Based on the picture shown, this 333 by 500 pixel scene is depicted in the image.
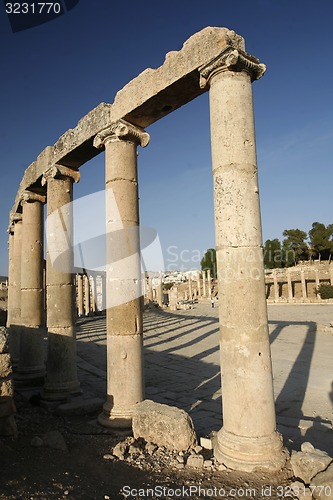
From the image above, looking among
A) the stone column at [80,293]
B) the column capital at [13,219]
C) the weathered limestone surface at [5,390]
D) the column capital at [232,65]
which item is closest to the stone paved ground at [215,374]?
the weathered limestone surface at [5,390]

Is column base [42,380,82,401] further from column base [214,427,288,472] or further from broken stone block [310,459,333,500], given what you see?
broken stone block [310,459,333,500]

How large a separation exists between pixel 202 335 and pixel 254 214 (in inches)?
526

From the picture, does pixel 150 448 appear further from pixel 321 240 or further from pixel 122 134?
pixel 321 240

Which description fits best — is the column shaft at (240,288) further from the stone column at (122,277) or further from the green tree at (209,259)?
the green tree at (209,259)

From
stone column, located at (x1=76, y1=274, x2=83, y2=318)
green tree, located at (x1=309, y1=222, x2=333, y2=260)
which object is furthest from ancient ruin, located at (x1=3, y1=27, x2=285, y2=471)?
green tree, located at (x1=309, y1=222, x2=333, y2=260)

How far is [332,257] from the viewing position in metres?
52.2

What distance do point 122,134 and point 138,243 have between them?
1.91 metres

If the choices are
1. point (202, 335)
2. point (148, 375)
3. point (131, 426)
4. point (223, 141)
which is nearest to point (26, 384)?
point (148, 375)

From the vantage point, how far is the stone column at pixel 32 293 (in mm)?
8953

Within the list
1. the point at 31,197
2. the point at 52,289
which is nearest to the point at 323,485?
the point at 52,289

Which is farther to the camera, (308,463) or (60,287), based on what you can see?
(60,287)

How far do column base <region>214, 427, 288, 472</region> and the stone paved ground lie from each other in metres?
1.19

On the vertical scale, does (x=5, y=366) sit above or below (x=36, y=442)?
above

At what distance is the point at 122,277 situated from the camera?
6.14m
